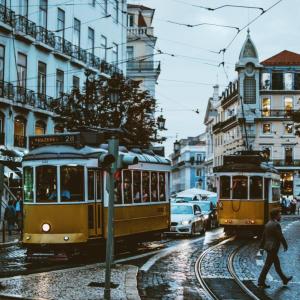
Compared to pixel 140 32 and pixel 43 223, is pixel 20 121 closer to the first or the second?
pixel 43 223

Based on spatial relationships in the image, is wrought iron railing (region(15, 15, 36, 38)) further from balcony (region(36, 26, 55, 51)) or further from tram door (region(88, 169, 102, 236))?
tram door (region(88, 169, 102, 236))

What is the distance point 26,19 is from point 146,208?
18.5m

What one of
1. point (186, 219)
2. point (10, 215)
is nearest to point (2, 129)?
point (10, 215)

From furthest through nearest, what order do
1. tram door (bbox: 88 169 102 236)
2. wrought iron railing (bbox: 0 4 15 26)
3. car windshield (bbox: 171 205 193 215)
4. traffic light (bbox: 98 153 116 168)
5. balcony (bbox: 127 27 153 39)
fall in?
1. balcony (bbox: 127 27 153 39)
2. wrought iron railing (bbox: 0 4 15 26)
3. car windshield (bbox: 171 205 193 215)
4. tram door (bbox: 88 169 102 236)
5. traffic light (bbox: 98 153 116 168)

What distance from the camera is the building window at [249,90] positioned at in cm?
9750

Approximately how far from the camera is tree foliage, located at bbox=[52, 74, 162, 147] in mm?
35375

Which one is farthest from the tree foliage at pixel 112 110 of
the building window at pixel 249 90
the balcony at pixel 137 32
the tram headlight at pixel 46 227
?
the building window at pixel 249 90

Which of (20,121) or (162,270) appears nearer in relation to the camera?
(162,270)

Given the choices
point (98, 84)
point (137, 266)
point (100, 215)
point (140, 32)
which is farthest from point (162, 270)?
point (140, 32)

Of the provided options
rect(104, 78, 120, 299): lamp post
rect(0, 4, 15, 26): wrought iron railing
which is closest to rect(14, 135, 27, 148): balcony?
rect(0, 4, 15, 26): wrought iron railing

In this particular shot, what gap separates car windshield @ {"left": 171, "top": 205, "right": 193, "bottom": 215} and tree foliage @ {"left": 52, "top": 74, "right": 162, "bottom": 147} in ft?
13.7

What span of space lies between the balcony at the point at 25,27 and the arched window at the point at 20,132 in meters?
4.26

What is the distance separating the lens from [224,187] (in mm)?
30203

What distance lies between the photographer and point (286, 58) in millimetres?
100375
